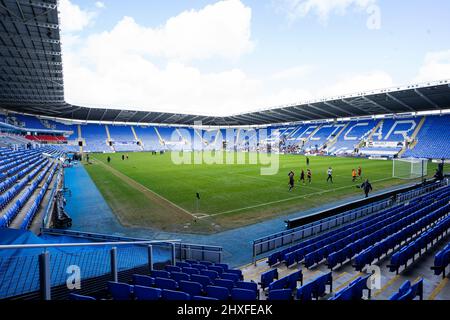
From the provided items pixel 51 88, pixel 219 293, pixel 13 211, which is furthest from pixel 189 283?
pixel 51 88

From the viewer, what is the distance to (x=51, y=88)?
39.2 meters

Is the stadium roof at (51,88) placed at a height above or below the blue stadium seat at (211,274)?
above


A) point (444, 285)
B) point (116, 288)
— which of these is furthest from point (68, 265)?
point (444, 285)

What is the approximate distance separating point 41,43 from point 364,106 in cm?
5443

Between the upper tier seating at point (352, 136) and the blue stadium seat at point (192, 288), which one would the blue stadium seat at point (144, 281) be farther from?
the upper tier seating at point (352, 136)

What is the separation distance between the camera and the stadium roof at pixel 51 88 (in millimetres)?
19344

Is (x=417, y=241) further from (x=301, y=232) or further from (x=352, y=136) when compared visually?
(x=352, y=136)

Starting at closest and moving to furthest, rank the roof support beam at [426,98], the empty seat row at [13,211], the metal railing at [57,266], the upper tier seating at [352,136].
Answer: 1. the metal railing at [57,266]
2. the empty seat row at [13,211]
3. the roof support beam at [426,98]
4. the upper tier seating at [352,136]

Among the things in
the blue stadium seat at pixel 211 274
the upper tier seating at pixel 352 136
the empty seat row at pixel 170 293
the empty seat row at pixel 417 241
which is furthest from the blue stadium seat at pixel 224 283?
the upper tier seating at pixel 352 136

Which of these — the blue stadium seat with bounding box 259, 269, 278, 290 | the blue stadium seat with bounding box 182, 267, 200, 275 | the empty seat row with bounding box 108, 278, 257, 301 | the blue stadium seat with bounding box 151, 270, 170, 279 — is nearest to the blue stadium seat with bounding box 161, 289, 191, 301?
the empty seat row with bounding box 108, 278, 257, 301

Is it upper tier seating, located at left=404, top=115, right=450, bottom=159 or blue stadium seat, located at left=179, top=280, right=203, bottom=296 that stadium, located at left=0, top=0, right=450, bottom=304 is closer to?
blue stadium seat, located at left=179, top=280, right=203, bottom=296

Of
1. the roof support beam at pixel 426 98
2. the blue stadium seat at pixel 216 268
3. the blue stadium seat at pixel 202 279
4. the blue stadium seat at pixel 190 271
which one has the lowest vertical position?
the blue stadium seat at pixel 216 268

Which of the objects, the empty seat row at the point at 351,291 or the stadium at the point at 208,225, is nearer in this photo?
the empty seat row at the point at 351,291
